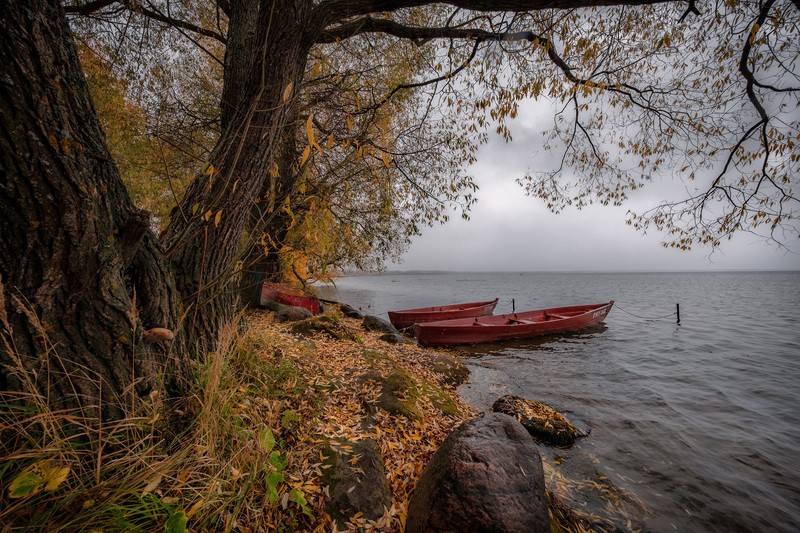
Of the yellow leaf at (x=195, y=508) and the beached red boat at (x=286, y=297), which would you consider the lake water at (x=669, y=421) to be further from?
the beached red boat at (x=286, y=297)

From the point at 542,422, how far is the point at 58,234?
6750 millimetres

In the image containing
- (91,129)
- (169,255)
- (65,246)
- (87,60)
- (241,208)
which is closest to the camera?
(65,246)

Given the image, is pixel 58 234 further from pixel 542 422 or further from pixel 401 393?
pixel 542 422

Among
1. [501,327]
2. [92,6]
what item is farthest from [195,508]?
[501,327]

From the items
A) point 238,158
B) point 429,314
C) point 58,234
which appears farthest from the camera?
point 429,314

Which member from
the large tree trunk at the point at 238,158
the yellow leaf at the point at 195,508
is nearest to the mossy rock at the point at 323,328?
the large tree trunk at the point at 238,158

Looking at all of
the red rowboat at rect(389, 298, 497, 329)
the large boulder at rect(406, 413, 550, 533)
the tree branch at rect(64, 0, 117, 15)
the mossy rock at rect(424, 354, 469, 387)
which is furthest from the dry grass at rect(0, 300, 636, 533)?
the red rowboat at rect(389, 298, 497, 329)

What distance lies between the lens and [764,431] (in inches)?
267

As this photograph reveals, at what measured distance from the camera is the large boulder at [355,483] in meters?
2.46

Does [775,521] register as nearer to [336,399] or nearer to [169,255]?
[336,399]

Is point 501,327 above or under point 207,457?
under

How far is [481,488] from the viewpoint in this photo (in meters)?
2.59

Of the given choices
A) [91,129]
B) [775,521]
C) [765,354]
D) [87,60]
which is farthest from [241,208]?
[765,354]

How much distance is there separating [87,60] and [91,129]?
659 cm
